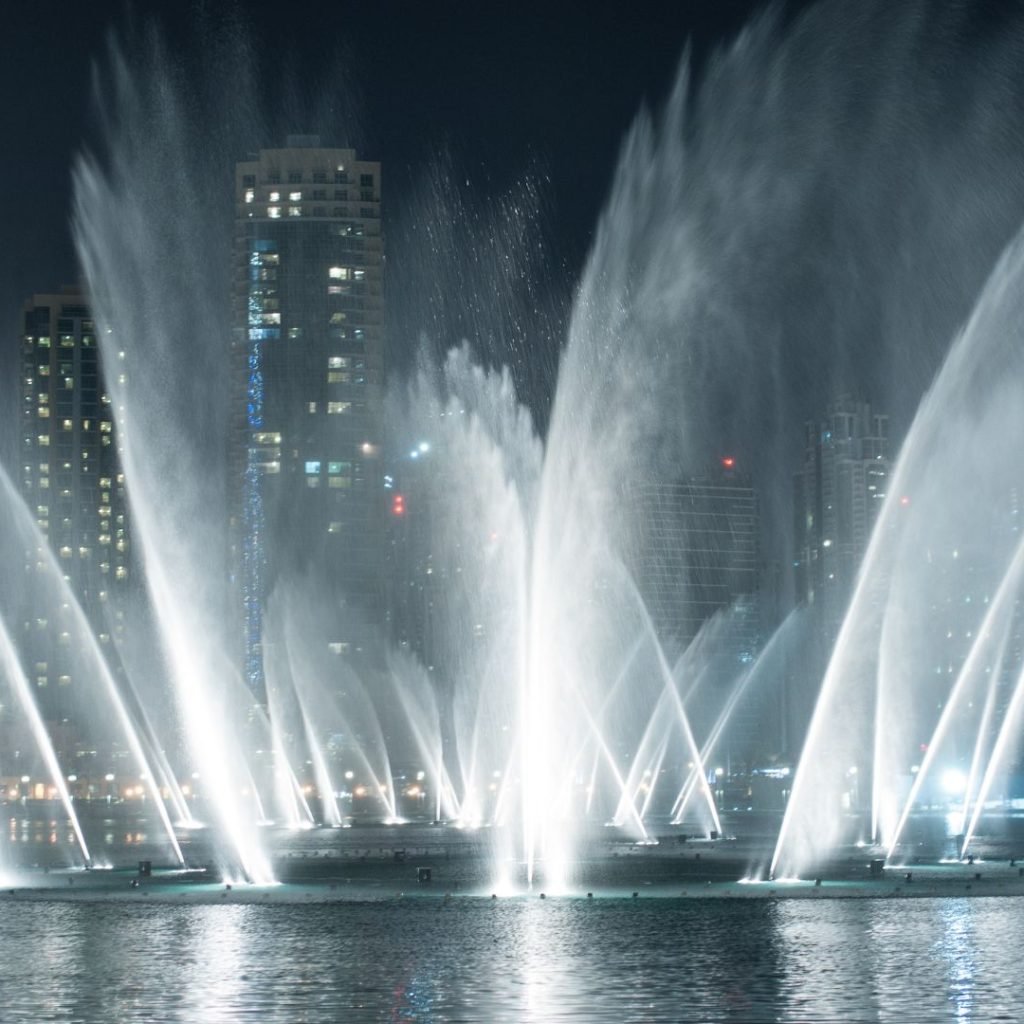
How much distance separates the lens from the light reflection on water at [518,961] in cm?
2498

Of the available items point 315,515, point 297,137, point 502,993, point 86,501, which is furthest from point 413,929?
point 86,501

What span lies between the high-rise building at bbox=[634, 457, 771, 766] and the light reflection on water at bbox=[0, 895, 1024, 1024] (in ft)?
395

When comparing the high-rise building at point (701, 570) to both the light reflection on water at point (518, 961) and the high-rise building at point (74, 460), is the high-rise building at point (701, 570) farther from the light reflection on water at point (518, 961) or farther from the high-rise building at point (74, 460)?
the light reflection on water at point (518, 961)

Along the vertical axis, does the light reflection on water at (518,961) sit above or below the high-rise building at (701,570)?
below

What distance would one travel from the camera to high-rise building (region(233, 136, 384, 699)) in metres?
148

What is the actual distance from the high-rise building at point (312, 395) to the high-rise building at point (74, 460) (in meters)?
40.8

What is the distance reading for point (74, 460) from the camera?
192750mm

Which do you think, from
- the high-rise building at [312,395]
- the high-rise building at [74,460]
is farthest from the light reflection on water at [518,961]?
the high-rise building at [74,460]

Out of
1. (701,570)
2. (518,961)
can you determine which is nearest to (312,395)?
(701,570)

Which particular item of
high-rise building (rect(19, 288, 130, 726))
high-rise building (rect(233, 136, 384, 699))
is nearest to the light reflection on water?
high-rise building (rect(233, 136, 384, 699))

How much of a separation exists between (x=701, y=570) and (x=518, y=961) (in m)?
149

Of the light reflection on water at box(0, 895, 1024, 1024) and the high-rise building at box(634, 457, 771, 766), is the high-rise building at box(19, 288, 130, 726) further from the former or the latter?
the light reflection on water at box(0, 895, 1024, 1024)

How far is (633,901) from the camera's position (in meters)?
42.5

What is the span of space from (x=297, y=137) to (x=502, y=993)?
132045mm
